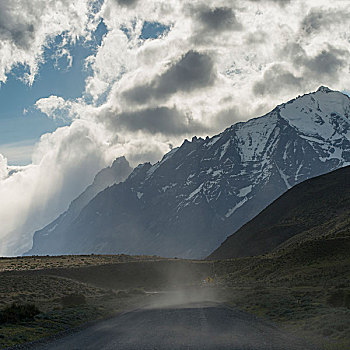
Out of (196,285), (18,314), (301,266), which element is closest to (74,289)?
(196,285)

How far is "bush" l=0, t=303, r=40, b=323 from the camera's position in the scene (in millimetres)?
27163

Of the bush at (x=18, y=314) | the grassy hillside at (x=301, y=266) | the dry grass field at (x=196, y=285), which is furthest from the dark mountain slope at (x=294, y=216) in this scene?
the bush at (x=18, y=314)

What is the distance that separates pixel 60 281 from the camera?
7038 centimetres

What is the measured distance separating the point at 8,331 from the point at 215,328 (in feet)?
35.9

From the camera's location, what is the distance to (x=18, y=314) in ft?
92.9

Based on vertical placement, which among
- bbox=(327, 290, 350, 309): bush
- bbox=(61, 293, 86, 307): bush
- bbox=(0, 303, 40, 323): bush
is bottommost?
bbox=(327, 290, 350, 309): bush

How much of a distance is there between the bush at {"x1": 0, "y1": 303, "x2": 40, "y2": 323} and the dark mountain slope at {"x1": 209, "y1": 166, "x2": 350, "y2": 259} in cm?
9357

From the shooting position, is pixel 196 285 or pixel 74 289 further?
pixel 196 285

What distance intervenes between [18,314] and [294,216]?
454 ft

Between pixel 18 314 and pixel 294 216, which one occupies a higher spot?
pixel 294 216

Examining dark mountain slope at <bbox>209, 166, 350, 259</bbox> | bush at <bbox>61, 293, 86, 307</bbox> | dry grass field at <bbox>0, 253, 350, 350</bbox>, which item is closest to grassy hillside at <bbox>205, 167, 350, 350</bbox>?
dark mountain slope at <bbox>209, 166, 350, 259</bbox>

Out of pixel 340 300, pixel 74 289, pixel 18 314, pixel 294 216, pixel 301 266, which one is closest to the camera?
pixel 18 314

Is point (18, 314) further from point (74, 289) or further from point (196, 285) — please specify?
point (196, 285)

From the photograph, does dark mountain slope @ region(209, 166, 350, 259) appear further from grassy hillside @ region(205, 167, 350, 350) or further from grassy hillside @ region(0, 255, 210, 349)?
grassy hillside @ region(0, 255, 210, 349)
